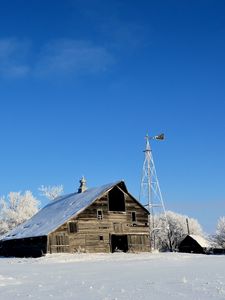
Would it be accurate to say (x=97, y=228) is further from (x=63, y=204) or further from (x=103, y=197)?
(x=63, y=204)

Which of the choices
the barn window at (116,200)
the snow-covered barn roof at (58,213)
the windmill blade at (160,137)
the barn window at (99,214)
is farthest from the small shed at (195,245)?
the barn window at (99,214)

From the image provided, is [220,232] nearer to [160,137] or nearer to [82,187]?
[160,137]

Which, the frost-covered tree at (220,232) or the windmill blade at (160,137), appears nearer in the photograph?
the windmill blade at (160,137)

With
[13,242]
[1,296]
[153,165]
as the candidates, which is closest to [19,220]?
[13,242]

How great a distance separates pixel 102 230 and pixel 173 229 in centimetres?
5137

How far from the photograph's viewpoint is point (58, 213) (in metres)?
45.2

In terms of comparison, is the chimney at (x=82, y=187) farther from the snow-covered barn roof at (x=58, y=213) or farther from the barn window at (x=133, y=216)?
the barn window at (x=133, y=216)

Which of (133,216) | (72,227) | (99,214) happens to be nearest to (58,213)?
(72,227)

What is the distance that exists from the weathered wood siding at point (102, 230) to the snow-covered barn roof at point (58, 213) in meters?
0.60

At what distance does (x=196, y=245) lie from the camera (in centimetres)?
6512

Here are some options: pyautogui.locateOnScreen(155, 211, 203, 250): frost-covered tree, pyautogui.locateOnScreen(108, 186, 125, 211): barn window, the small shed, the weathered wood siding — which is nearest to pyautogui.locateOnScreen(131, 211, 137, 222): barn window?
the weathered wood siding

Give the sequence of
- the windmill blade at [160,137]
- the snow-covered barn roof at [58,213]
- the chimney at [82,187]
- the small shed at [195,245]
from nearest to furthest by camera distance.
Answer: the snow-covered barn roof at [58,213] → the chimney at [82,187] → the windmill blade at [160,137] → the small shed at [195,245]

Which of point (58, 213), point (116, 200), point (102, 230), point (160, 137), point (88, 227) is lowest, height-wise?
point (102, 230)

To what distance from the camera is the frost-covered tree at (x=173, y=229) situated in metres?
86.9
